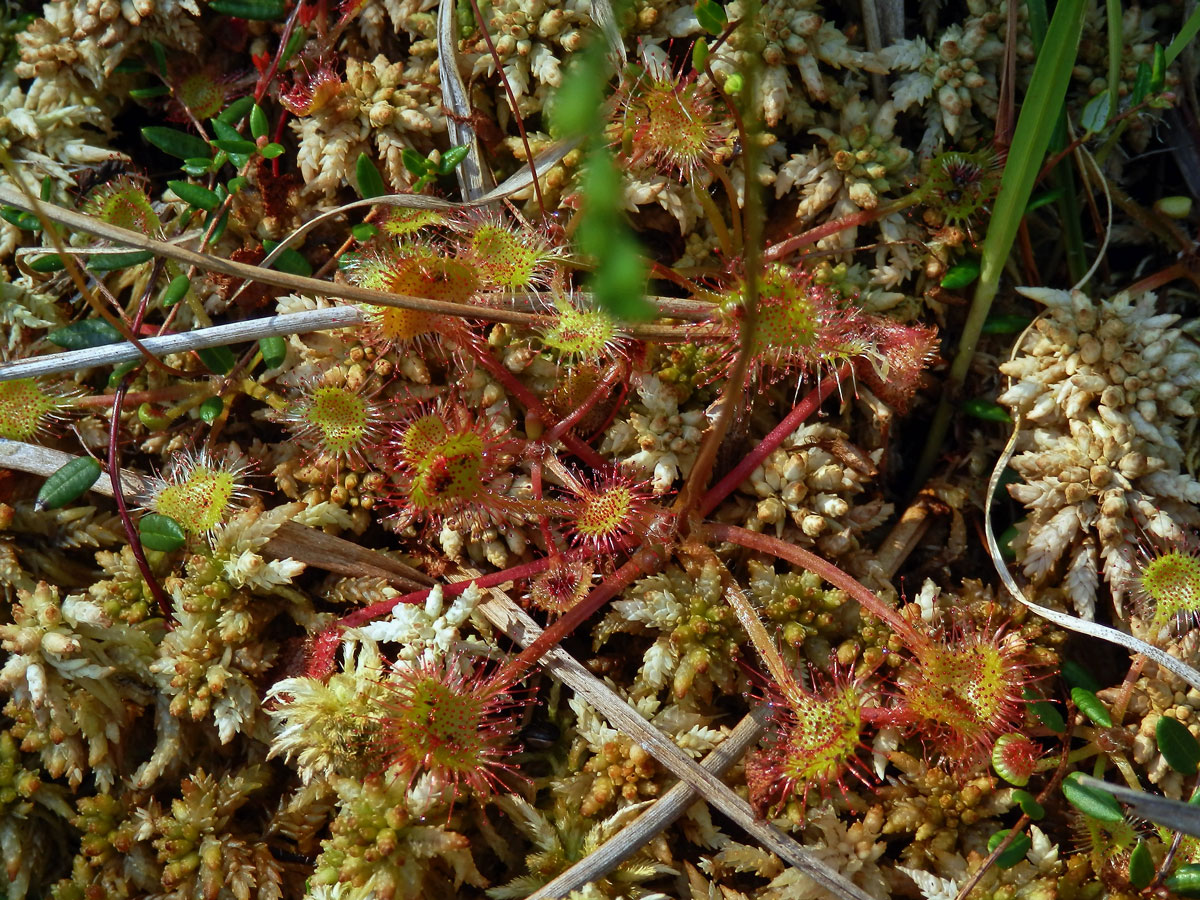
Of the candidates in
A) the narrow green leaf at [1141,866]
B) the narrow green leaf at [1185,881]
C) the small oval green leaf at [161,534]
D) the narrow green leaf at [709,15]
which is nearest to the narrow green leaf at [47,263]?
the small oval green leaf at [161,534]

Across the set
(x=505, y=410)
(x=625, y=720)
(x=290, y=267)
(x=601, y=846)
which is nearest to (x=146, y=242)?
(x=290, y=267)

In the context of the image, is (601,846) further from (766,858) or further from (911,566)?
(911,566)

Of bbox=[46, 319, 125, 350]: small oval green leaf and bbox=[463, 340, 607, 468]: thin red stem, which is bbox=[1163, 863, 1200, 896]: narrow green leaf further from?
bbox=[46, 319, 125, 350]: small oval green leaf

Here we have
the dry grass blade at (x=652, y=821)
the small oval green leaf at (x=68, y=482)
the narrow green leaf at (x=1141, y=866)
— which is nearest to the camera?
the narrow green leaf at (x=1141, y=866)

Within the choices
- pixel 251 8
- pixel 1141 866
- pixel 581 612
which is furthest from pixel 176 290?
pixel 1141 866

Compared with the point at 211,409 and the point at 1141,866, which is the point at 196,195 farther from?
the point at 1141,866

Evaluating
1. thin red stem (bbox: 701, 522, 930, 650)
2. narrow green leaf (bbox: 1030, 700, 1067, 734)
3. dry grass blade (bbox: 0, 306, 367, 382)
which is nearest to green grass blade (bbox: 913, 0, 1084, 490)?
thin red stem (bbox: 701, 522, 930, 650)

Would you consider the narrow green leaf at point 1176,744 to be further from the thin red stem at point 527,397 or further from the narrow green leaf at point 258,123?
the narrow green leaf at point 258,123
